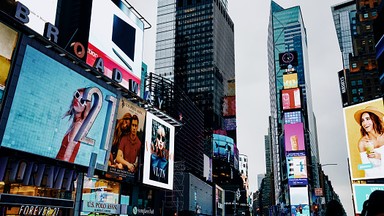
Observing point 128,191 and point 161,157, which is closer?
point 128,191

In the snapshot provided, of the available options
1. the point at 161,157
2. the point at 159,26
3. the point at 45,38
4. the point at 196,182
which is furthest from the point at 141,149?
the point at 159,26

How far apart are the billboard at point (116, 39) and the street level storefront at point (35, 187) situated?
1211 centimetres

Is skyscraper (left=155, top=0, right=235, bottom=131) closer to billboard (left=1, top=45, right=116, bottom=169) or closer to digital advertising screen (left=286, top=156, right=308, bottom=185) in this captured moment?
digital advertising screen (left=286, top=156, right=308, bottom=185)

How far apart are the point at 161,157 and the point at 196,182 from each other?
28721mm

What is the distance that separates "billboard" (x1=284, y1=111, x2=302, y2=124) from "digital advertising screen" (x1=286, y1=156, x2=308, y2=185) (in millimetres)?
11735

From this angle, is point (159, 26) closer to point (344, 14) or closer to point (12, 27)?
point (344, 14)

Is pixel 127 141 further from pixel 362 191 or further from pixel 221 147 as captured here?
pixel 221 147

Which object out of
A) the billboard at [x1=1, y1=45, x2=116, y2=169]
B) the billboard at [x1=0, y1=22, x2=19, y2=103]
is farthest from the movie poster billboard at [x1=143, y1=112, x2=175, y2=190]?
the billboard at [x1=0, y1=22, x2=19, y2=103]

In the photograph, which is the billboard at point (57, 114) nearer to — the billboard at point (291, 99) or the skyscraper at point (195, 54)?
the billboard at point (291, 99)

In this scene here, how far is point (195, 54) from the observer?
186 metres

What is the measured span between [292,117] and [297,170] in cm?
1764

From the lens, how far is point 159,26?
189375 mm

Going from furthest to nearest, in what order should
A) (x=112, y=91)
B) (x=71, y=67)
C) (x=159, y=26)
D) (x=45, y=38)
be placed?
(x=159, y=26) → (x=112, y=91) → (x=71, y=67) → (x=45, y=38)

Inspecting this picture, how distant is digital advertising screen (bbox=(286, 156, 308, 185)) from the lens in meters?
111
